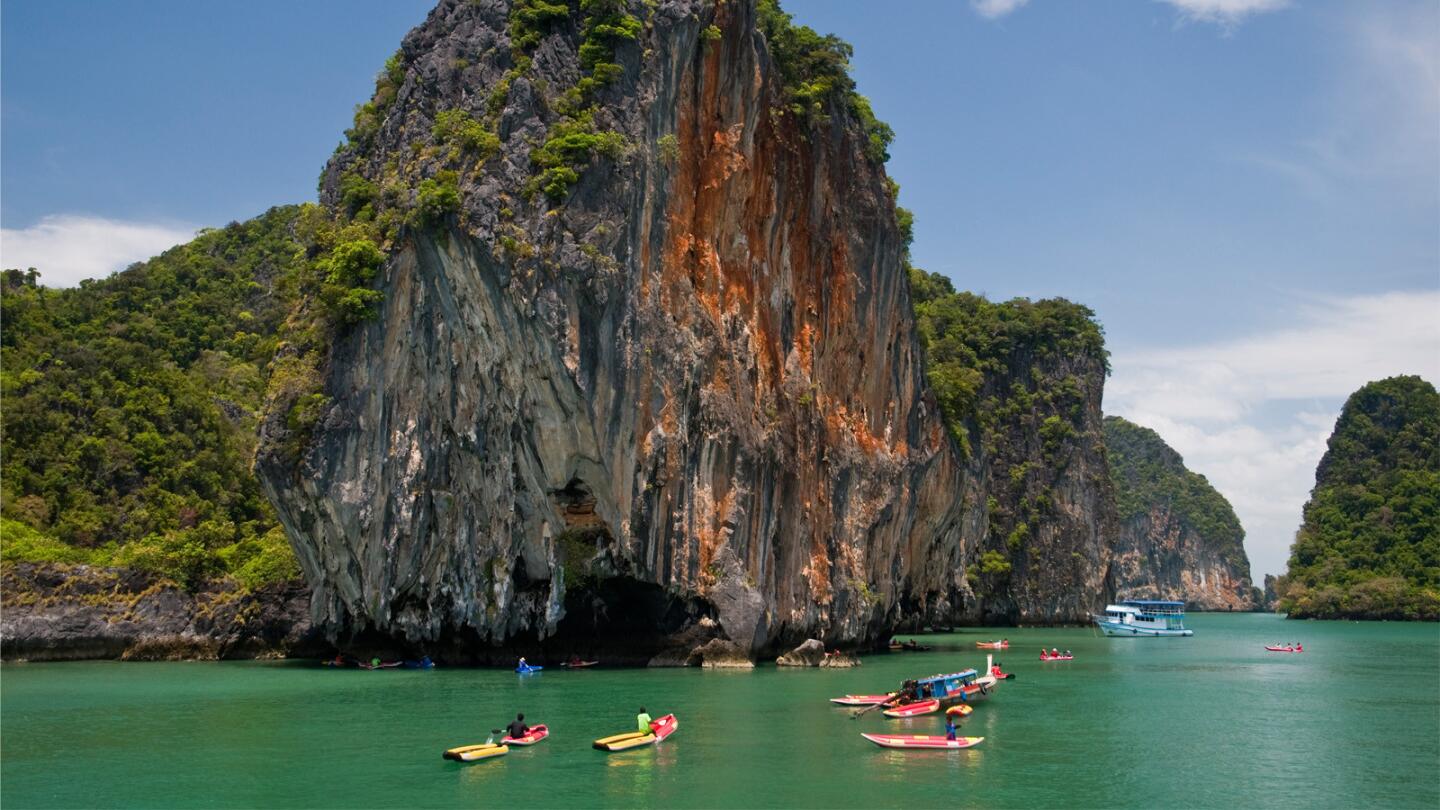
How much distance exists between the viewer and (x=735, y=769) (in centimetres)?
2314

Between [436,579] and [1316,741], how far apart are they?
29.0m

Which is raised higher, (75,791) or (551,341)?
(551,341)

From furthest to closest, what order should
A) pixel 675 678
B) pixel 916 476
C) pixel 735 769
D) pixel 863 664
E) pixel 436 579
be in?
pixel 916 476 → pixel 863 664 → pixel 436 579 → pixel 675 678 → pixel 735 769

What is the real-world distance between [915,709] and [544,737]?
10.7 metres

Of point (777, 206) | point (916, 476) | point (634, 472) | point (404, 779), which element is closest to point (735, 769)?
point (404, 779)

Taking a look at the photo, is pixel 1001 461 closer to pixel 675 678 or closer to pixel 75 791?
pixel 675 678

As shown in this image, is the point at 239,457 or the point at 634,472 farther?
the point at 239,457

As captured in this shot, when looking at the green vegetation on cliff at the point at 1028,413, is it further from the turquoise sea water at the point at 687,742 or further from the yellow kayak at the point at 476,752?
the yellow kayak at the point at 476,752

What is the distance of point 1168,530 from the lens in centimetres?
17812

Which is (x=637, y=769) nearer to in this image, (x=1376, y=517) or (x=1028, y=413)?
(x=1028, y=413)

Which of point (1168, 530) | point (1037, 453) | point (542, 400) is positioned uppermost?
point (1037, 453)

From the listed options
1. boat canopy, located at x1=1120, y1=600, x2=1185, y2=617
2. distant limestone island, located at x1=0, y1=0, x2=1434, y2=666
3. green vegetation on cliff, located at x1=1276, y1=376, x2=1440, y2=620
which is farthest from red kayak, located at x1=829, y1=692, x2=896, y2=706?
green vegetation on cliff, located at x1=1276, y1=376, x2=1440, y2=620

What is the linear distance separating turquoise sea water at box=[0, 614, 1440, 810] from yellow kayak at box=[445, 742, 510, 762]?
1.29 ft

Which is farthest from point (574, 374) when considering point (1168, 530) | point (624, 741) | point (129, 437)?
point (1168, 530)
